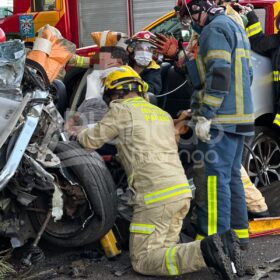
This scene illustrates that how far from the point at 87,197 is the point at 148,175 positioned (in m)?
0.41

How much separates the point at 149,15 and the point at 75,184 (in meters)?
6.89

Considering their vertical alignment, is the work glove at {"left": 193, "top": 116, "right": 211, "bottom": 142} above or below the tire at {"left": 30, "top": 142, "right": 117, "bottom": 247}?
above

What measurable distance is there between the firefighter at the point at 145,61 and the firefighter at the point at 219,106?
134 centimetres

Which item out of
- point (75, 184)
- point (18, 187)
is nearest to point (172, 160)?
point (75, 184)

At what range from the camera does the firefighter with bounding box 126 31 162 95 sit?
17.1 ft

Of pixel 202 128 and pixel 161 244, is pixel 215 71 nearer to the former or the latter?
pixel 202 128

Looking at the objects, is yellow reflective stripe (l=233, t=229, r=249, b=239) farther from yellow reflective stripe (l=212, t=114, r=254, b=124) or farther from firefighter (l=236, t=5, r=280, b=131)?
firefighter (l=236, t=5, r=280, b=131)

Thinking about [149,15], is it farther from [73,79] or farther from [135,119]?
[135,119]

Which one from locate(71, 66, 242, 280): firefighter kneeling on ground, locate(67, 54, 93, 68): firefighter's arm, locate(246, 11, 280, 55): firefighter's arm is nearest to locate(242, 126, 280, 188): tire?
locate(246, 11, 280, 55): firefighter's arm

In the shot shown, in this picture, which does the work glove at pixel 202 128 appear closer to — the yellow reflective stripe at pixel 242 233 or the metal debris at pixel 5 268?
the yellow reflective stripe at pixel 242 233

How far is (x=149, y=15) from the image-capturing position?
995 cm

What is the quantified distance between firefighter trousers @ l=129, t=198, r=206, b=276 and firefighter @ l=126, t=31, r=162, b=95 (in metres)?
1.88

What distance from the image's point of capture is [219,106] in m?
3.70

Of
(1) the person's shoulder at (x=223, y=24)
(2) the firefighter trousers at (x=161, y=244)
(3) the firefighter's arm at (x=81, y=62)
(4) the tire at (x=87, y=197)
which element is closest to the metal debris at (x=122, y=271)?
(2) the firefighter trousers at (x=161, y=244)
